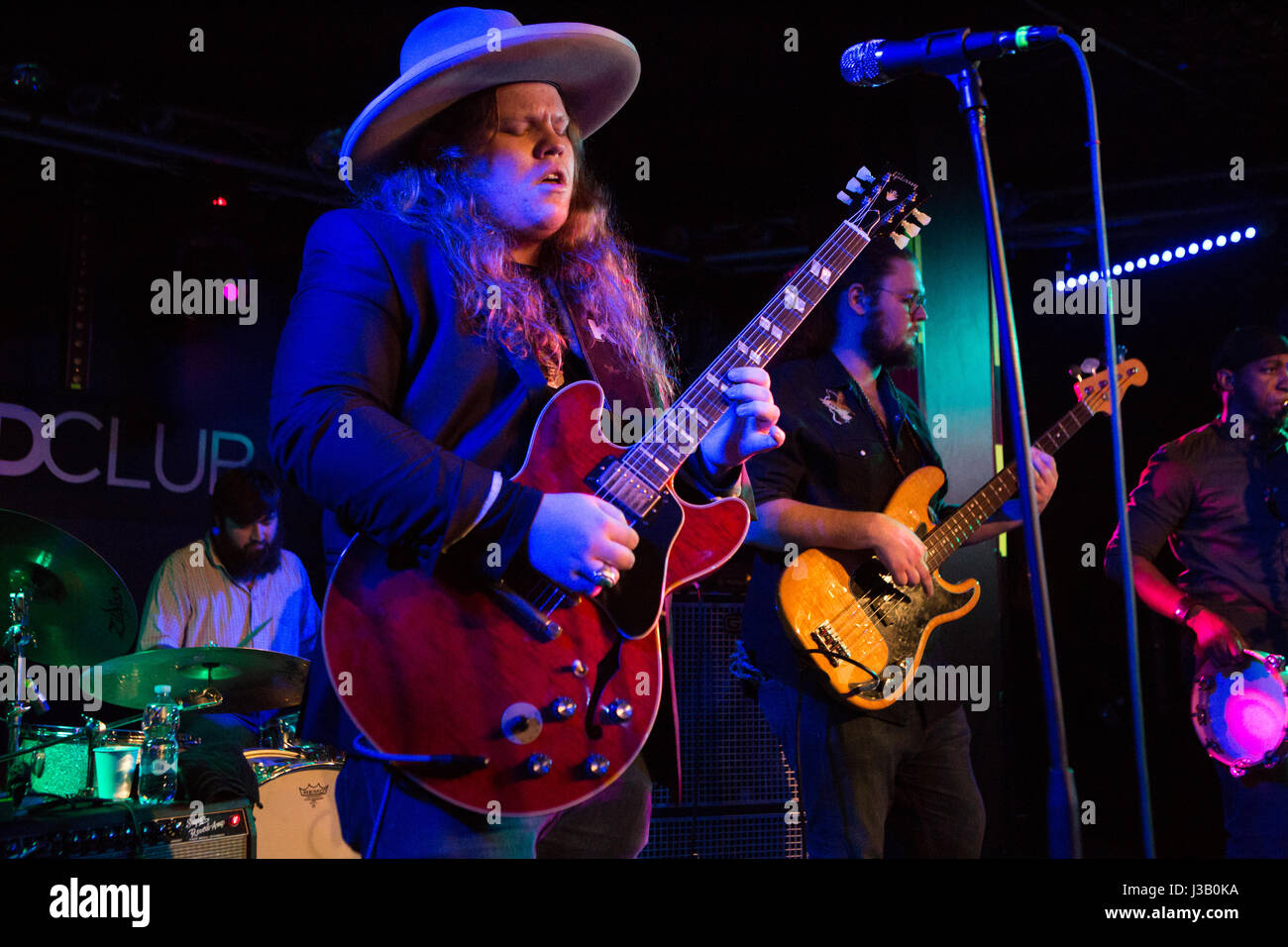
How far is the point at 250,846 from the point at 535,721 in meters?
2.63

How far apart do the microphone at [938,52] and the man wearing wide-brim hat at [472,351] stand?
0.53m

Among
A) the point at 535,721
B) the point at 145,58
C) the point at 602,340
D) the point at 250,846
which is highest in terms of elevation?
the point at 145,58

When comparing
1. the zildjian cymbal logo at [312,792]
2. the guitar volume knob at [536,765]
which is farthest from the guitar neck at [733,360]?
the zildjian cymbal logo at [312,792]

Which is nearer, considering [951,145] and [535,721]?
[535,721]

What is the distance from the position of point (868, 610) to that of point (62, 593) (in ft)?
9.31

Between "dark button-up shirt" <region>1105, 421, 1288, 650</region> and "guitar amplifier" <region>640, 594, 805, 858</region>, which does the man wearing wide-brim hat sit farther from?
"dark button-up shirt" <region>1105, 421, 1288, 650</region>

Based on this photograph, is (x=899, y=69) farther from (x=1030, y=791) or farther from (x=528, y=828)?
(x=1030, y=791)

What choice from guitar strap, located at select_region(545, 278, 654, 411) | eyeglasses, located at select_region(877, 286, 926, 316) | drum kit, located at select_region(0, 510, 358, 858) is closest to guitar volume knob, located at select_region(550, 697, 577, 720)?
guitar strap, located at select_region(545, 278, 654, 411)

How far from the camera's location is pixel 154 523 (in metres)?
6.77

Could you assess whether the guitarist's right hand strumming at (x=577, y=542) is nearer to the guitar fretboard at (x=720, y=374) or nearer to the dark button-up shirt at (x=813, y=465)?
the guitar fretboard at (x=720, y=374)

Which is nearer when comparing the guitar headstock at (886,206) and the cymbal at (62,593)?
the guitar headstock at (886,206)

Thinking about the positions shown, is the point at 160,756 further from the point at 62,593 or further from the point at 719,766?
the point at 719,766

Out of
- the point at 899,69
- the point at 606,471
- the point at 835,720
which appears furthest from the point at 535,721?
the point at 899,69

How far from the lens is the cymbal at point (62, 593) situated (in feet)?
12.0
